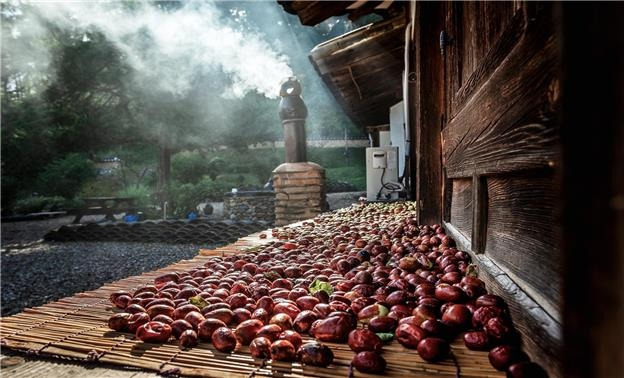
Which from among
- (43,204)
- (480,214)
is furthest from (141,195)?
(480,214)

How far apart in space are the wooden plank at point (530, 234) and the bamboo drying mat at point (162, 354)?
0.26 meters

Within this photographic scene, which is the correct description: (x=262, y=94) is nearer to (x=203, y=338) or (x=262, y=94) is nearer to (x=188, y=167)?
(x=188, y=167)

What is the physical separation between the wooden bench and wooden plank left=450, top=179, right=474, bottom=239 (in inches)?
470

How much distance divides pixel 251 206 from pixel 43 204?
35.3ft

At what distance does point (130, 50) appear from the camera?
12305 mm

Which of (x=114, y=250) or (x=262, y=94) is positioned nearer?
(x=114, y=250)

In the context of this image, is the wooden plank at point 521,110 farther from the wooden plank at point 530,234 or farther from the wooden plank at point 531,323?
the wooden plank at point 531,323

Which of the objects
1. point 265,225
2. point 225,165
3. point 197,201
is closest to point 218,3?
point 225,165

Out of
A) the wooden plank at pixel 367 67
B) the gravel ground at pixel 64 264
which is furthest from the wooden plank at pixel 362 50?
the gravel ground at pixel 64 264

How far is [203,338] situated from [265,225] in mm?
7812

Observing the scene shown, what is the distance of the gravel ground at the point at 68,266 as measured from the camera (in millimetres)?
5770

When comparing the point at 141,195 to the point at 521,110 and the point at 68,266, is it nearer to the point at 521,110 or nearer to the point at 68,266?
the point at 68,266

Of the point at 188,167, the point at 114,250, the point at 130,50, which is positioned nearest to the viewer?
the point at 114,250

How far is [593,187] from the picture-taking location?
24 centimetres
